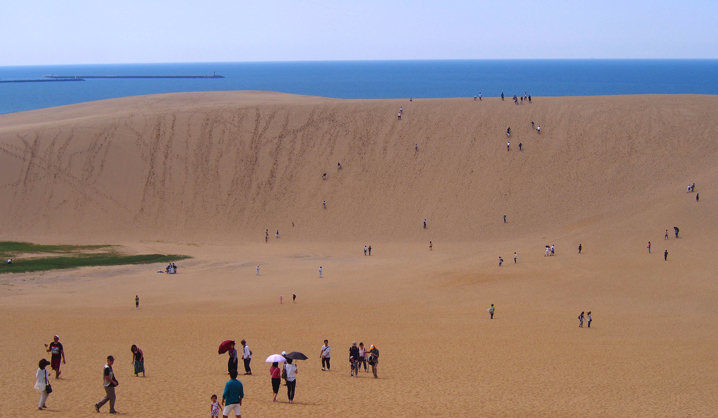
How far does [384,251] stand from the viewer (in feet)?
123

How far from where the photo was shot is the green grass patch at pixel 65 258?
31422 millimetres

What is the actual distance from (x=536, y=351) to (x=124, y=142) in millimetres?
39752

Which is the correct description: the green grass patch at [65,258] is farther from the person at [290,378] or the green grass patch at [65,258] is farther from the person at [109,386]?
the person at [290,378]

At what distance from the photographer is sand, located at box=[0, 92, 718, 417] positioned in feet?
49.4

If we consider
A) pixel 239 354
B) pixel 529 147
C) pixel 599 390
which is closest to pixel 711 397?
pixel 599 390

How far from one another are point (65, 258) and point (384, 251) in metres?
16.5

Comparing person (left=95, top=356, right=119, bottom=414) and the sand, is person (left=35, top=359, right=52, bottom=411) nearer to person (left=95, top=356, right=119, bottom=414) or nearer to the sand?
the sand

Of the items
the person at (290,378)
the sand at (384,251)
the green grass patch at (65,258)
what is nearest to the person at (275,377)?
the person at (290,378)

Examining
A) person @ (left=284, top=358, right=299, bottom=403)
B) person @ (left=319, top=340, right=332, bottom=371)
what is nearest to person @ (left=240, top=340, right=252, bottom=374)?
person @ (left=319, top=340, right=332, bottom=371)

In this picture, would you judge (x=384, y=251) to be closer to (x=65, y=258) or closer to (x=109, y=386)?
(x=65, y=258)

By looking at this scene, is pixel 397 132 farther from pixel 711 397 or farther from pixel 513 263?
pixel 711 397

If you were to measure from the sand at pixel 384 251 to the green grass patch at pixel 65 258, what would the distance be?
139 cm

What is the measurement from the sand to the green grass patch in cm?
139

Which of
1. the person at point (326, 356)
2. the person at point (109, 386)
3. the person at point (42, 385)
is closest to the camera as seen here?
the person at point (109, 386)
